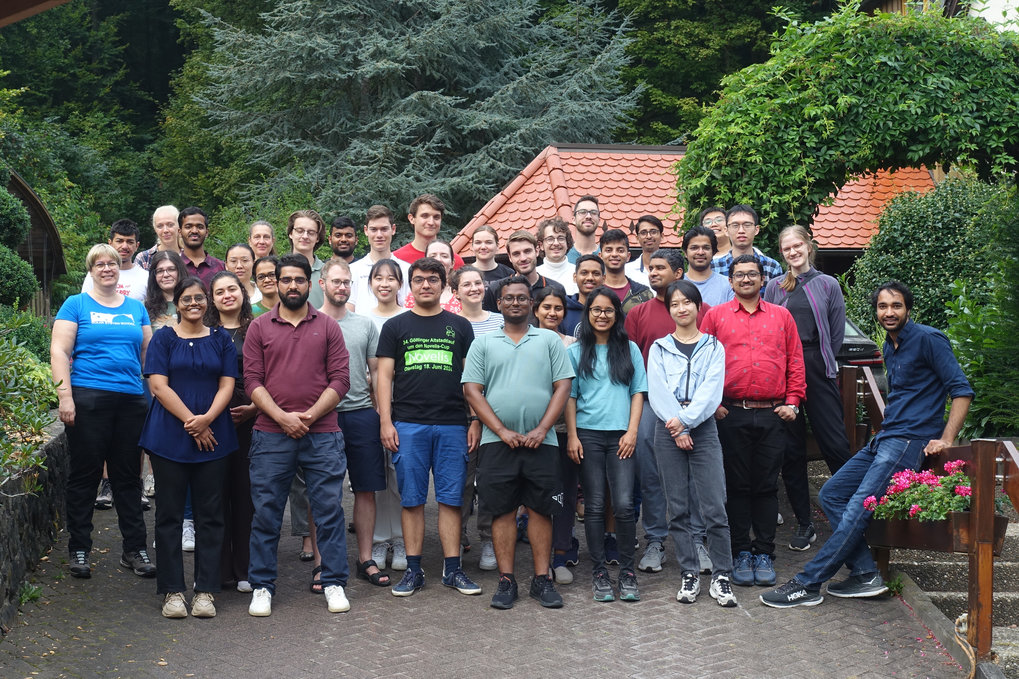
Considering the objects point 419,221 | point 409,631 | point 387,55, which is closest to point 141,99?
point 387,55

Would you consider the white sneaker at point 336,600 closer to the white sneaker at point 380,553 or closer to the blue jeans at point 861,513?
the white sneaker at point 380,553

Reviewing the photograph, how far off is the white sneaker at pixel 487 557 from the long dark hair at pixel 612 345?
1.51 meters

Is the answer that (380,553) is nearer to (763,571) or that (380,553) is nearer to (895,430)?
(763,571)

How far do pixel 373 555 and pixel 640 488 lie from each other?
1914 mm

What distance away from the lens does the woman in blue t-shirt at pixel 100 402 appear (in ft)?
23.4

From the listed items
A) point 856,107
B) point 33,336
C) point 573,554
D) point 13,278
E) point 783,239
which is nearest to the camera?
point 573,554

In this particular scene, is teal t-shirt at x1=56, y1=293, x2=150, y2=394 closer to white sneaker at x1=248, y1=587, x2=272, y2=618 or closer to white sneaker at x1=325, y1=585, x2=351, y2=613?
white sneaker at x1=248, y1=587, x2=272, y2=618

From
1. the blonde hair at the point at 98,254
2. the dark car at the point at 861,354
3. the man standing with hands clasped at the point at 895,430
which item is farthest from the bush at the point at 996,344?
the blonde hair at the point at 98,254

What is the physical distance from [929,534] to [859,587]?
718 mm

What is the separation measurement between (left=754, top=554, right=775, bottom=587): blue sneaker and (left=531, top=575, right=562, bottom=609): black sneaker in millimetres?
1345

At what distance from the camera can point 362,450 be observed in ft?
23.6

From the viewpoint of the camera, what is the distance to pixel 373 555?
7520 millimetres

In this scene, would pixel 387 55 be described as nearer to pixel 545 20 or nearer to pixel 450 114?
pixel 450 114

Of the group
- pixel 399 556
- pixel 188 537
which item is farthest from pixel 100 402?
pixel 399 556
